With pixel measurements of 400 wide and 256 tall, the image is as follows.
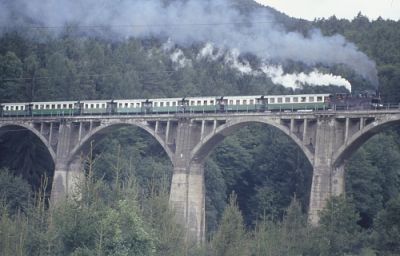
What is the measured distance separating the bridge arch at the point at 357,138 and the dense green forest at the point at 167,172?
16.7 ft

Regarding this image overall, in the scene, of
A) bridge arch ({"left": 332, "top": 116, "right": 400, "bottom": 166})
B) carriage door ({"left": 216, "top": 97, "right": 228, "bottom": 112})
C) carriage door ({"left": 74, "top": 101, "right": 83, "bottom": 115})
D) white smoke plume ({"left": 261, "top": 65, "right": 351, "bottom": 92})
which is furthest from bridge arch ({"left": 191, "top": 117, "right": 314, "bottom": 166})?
carriage door ({"left": 74, "top": 101, "right": 83, "bottom": 115})

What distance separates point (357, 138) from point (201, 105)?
1891 centimetres

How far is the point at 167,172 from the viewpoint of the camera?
341 feet

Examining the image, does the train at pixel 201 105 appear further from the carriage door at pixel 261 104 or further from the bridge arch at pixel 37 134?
the bridge arch at pixel 37 134

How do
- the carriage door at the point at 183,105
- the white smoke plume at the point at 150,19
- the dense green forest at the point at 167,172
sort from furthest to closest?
the white smoke plume at the point at 150,19
the carriage door at the point at 183,105
the dense green forest at the point at 167,172

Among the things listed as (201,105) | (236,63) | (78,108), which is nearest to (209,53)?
(236,63)

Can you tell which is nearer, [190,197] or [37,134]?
[190,197]

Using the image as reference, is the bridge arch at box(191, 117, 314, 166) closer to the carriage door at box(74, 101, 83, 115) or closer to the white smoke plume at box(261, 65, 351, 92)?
the white smoke plume at box(261, 65, 351, 92)

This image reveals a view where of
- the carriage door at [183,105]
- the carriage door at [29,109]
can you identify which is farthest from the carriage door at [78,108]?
the carriage door at [183,105]

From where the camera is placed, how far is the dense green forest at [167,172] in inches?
1984

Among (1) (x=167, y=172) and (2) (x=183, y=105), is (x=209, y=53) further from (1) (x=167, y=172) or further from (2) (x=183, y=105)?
(2) (x=183, y=105)

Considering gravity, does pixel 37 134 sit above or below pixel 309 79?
below

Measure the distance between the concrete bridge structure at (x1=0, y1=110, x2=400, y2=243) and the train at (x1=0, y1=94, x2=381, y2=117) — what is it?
1810mm

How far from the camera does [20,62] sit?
400ft
